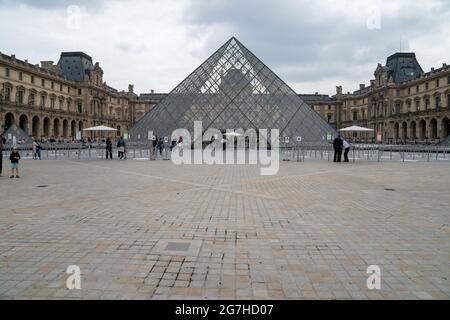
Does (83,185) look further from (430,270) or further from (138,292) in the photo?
(430,270)

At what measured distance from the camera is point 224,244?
3994mm

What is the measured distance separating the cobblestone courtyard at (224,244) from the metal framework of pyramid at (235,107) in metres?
19.3

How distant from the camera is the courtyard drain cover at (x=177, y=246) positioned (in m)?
3.79

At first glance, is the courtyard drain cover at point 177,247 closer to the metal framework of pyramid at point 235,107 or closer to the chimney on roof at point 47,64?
the metal framework of pyramid at point 235,107

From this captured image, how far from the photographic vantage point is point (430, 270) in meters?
3.22

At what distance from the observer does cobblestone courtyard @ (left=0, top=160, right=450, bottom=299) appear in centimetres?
283

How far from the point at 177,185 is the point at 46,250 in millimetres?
5227

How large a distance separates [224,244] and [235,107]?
24064 mm

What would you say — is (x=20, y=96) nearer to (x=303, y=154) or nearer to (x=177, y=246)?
(x=303, y=154)

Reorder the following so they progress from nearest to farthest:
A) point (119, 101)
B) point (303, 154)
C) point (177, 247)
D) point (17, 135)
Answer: point (177, 247) < point (303, 154) < point (17, 135) < point (119, 101)

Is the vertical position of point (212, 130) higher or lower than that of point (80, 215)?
higher

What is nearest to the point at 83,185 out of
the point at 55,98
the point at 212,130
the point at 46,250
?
the point at 46,250

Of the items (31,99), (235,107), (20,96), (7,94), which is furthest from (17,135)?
(235,107)
